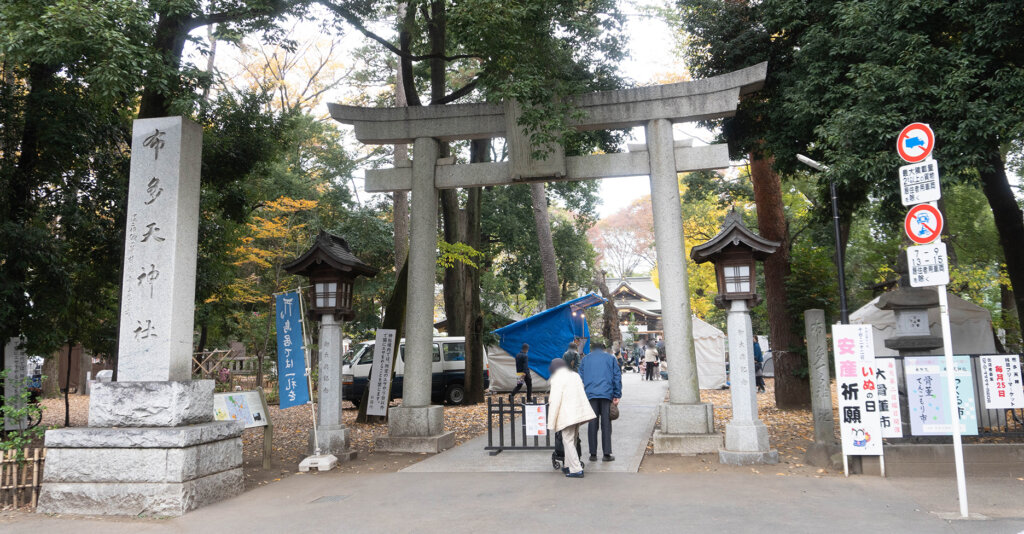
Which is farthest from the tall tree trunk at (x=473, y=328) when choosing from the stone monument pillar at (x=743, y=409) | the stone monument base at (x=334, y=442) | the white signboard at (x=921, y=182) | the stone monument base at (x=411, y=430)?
the white signboard at (x=921, y=182)

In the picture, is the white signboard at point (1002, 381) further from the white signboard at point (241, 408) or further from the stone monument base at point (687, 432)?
the white signboard at point (241, 408)

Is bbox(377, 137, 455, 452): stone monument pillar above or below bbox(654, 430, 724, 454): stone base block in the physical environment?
above

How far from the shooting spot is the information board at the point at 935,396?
7.48m

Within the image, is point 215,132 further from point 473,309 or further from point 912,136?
point 912,136

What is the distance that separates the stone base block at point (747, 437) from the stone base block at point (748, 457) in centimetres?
8

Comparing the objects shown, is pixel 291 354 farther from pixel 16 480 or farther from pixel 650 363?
pixel 650 363

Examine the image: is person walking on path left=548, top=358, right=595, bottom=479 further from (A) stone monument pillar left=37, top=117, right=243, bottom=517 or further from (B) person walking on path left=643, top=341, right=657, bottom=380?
(B) person walking on path left=643, top=341, right=657, bottom=380

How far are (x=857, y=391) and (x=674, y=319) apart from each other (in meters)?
2.59

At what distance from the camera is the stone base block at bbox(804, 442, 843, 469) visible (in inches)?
303

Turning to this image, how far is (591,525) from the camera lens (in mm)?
5543

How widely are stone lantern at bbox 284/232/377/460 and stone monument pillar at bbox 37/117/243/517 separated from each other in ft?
6.31

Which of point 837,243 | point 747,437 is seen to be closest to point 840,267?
point 837,243

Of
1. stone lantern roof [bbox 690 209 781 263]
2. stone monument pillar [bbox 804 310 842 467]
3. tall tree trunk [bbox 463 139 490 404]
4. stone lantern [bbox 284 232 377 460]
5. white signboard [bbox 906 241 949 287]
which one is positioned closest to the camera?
white signboard [bbox 906 241 949 287]

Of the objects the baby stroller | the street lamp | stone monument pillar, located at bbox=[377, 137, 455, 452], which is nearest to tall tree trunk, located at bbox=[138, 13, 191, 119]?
stone monument pillar, located at bbox=[377, 137, 455, 452]
